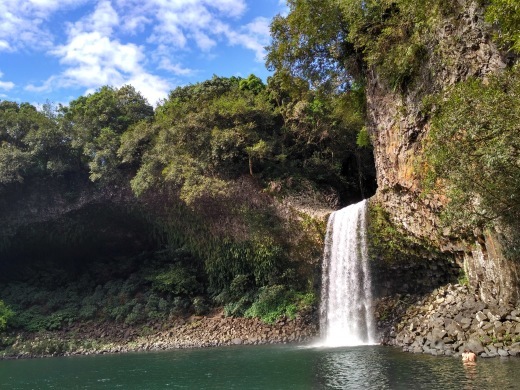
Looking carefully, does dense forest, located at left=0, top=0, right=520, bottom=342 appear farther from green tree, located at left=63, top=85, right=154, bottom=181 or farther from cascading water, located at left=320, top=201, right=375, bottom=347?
cascading water, located at left=320, top=201, right=375, bottom=347

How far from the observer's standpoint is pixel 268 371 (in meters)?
12.3

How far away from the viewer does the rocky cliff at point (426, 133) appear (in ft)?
38.7

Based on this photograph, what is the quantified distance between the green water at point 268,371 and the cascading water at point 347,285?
204cm

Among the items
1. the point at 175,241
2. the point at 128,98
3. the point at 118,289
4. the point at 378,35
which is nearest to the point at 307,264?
the point at 175,241

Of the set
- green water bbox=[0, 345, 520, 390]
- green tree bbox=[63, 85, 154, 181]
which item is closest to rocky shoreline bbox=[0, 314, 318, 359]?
green water bbox=[0, 345, 520, 390]

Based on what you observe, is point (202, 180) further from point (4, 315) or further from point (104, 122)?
point (4, 315)

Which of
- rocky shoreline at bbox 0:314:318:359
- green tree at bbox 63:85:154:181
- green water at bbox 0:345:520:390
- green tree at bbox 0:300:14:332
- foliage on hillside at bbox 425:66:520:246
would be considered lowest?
green water at bbox 0:345:520:390

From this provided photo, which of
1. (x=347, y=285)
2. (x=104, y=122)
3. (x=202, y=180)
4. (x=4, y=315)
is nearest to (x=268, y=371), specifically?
(x=347, y=285)

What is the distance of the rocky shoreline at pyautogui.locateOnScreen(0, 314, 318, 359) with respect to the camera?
19688mm

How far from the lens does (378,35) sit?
1533 cm

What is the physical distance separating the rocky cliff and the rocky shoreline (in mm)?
6980

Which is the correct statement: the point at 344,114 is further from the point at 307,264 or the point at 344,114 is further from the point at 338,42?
the point at 307,264

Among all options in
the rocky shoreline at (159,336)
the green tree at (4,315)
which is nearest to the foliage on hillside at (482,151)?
the rocky shoreline at (159,336)

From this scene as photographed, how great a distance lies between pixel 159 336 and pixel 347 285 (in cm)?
983
